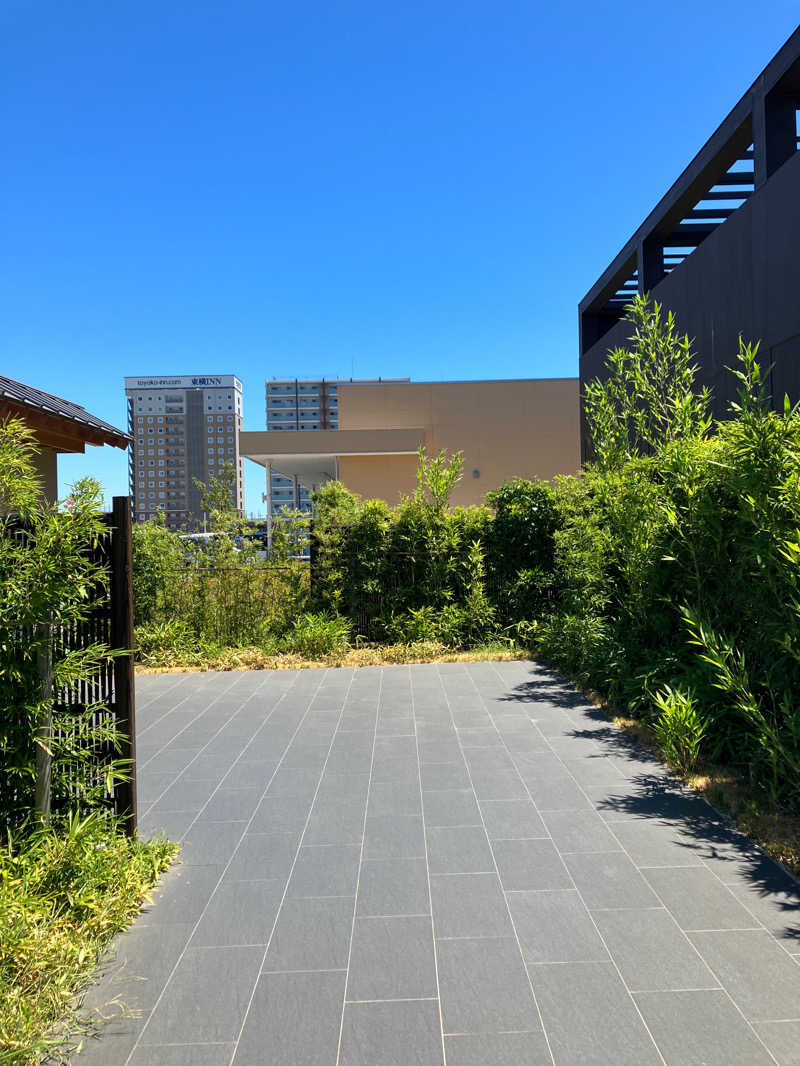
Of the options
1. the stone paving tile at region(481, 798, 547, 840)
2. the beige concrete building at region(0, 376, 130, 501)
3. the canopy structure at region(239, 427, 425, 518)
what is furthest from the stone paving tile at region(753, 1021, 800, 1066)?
the canopy structure at region(239, 427, 425, 518)

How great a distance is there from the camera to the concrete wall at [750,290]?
21.2 ft

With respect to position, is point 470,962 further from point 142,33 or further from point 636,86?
point 636,86

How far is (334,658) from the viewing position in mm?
8016

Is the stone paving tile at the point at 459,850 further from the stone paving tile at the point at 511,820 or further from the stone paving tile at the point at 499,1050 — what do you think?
the stone paving tile at the point at 499,1050

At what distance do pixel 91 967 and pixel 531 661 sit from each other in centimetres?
622

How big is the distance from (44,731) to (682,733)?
359 centimetres

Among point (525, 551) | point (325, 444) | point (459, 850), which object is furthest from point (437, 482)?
point (325, 444)

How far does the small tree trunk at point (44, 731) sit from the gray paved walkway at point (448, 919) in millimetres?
632

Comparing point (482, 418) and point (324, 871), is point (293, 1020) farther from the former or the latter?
point (482, 418)

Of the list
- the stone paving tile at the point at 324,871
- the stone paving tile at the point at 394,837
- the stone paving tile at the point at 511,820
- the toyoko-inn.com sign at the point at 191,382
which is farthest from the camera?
the toyoko-inn.com sign at the point at 191,382

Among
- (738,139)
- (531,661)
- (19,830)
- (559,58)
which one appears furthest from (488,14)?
(19,830)

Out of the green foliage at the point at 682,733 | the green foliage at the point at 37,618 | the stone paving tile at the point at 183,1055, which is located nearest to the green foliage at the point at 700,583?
the green foliage at the point at 682,733

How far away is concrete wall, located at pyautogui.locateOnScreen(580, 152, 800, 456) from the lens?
6.46m

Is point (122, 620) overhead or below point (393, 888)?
overhead
